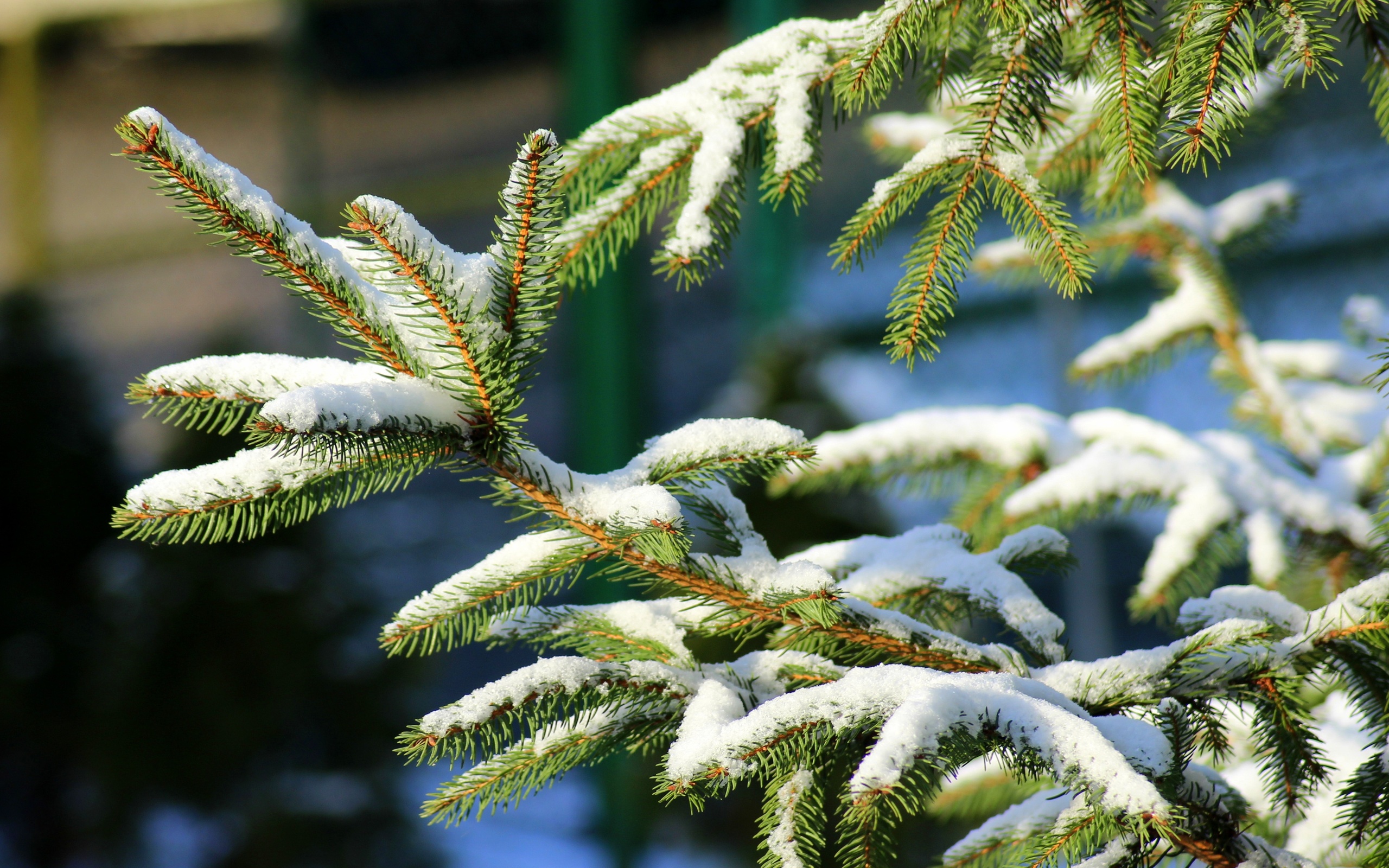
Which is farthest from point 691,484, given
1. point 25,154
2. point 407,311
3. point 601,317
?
point 25,154

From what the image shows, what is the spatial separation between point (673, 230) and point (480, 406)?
208mm

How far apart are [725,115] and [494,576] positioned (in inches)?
13.5

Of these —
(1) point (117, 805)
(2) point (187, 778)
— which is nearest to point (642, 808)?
(2) point (187, 778)

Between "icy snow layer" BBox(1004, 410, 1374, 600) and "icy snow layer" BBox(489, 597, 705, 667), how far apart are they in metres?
0.49

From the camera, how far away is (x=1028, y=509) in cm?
97

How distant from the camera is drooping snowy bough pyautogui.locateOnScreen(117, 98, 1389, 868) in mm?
448

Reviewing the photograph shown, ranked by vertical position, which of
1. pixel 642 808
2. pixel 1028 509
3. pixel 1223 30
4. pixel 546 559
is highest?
pixel 1223 30

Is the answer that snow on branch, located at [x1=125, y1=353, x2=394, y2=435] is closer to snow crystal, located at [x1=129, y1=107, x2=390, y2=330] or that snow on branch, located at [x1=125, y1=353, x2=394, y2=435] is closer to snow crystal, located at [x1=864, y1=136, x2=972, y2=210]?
snow crystal, located at [x1=129, y1=107, x2=390, y2=330]

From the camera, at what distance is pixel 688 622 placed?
61cm

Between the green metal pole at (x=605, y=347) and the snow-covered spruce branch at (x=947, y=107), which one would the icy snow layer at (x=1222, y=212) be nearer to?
the snow-covered spruce branch at (x=947, y=107)

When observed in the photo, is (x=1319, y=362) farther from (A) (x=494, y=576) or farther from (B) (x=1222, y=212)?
(A) (x=494, y=576)

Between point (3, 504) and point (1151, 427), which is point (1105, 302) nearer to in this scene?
point (1151, 427)

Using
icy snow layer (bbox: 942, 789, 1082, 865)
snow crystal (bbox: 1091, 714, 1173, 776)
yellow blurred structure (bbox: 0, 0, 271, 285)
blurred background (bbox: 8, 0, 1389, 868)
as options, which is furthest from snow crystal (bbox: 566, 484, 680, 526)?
yellow blurred structure (bbox: 0, 0, 271, 285)

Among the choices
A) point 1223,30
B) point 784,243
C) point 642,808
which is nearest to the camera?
point 1223,30
